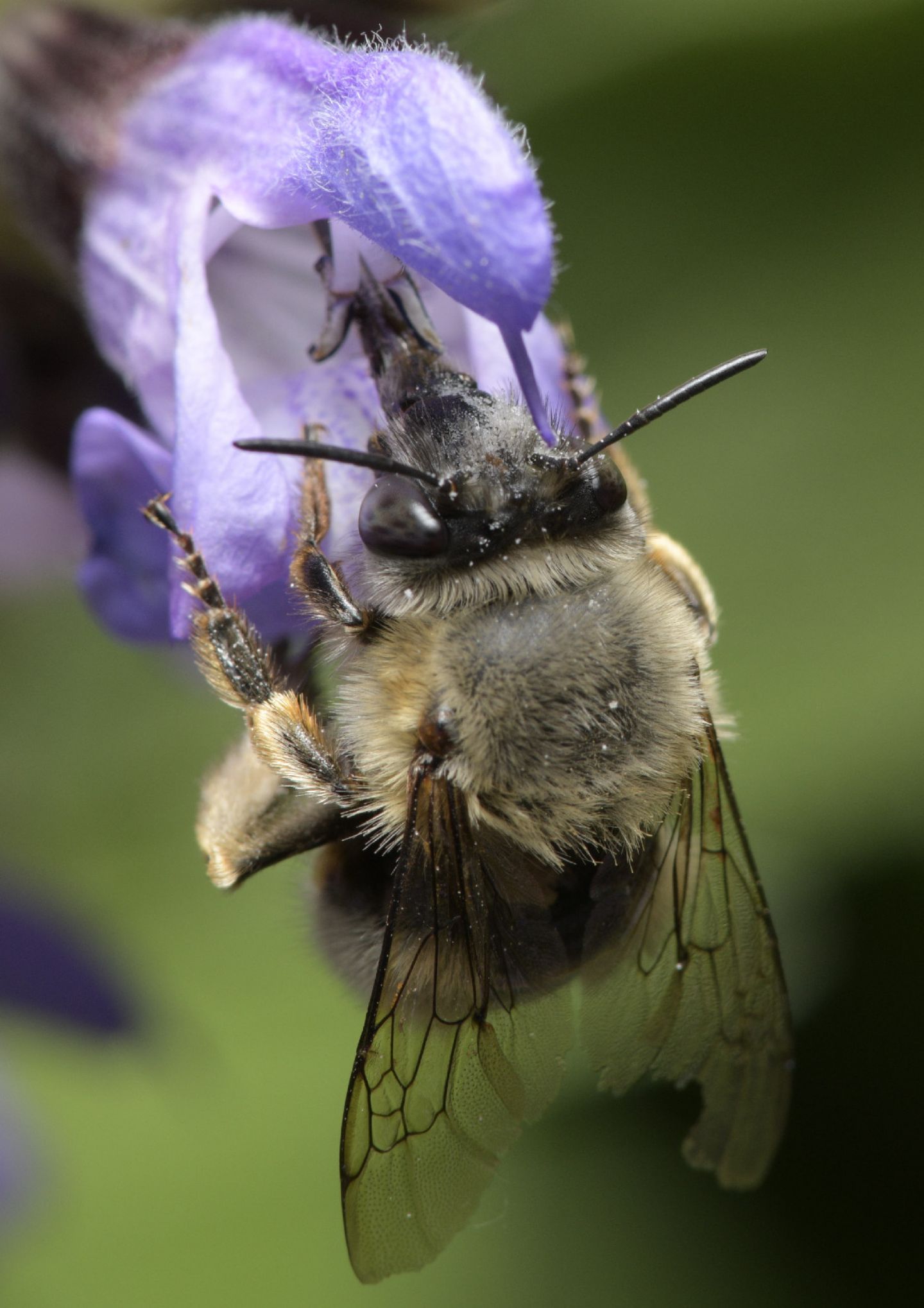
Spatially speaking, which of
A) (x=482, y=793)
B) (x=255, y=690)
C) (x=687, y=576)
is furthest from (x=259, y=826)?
(x=687, y=576)

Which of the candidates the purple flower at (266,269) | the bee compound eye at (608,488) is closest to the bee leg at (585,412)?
the purple flower at (266,269)

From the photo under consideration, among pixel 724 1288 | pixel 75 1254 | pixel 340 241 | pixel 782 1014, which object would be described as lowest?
pixel 724 1288

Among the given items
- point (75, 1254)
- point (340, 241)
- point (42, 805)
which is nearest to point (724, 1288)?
point (75, 1254)

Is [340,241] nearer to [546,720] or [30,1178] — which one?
[546,720]

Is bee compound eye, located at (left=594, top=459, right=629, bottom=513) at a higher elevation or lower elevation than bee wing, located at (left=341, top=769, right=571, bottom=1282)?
higher

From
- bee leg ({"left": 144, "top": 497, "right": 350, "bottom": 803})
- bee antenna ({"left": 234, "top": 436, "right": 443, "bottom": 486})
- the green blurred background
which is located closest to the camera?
bee antenna ({"left": 234, "top": 436, "right": 443, "bottom": 486})

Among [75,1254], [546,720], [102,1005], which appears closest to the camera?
[546,720]

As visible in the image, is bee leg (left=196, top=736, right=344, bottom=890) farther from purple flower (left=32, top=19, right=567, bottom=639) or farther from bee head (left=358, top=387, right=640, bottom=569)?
bee head (left=358, top=387, right=640, bottom=569)

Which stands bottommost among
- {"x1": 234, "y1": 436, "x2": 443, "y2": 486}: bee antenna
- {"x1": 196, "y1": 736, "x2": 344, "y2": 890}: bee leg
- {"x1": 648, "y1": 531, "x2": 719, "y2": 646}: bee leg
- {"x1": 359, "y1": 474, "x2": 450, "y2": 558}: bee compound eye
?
{"x1": 196, "y1": 736, "x2": 344, "y2": 890}: bee leg

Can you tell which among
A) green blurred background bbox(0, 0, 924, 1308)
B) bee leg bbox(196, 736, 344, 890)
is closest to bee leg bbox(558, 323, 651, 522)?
bee leg bbox(196, 736, 344, 890)
